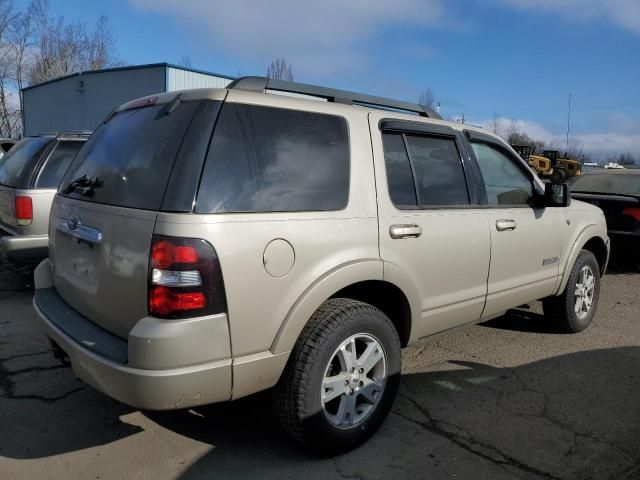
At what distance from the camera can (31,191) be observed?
5.50 m

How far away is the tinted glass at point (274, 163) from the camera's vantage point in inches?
97.6

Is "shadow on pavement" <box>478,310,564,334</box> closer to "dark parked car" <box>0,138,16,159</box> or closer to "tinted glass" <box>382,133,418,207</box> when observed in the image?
"tinted glass" <box>382,133,418,207</box>

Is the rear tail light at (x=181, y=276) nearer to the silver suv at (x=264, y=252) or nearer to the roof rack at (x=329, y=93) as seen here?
the silver suv at (x=264, y=252)

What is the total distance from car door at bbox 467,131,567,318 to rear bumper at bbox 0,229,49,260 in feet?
13.9

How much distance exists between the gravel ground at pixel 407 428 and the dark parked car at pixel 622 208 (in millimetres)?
3399

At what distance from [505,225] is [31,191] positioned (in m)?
4.58

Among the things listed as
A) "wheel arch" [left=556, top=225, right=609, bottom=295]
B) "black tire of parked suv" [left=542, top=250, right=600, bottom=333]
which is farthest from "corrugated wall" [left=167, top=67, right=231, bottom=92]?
"black tire of parked suv" [left=542, top=250, right=600, bottom=333]

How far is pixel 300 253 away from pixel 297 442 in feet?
3.49

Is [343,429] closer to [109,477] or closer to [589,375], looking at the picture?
[109,477]

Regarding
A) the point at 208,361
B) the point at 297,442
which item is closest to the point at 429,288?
the point at 297,442

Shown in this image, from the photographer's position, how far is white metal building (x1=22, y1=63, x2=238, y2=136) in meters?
18.2

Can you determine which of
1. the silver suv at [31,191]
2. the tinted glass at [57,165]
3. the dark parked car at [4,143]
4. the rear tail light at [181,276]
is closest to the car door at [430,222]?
the rear tail light at [181,276]

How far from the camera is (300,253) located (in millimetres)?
2643

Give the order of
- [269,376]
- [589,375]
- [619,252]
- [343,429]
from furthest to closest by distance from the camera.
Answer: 1. [619,252]
2. [589,375]
3. [343,429]
4. [269,376]
